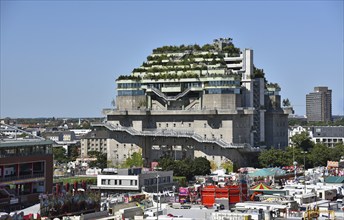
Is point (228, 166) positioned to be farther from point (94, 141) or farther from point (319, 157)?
point (94, 141)

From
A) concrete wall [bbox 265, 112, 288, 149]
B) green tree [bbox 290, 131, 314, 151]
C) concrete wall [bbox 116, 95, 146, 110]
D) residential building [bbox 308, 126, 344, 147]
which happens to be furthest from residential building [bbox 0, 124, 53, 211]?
residential building [bbox 308, 126, 344, 147]

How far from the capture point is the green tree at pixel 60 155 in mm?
168875

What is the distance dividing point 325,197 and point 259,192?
6.74m

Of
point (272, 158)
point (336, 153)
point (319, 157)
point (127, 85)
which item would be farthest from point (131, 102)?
point (336, 153)

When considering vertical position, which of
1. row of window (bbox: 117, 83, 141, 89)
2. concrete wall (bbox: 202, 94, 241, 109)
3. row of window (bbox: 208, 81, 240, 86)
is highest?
row of window (bbox: 117, 83, 141, 89)

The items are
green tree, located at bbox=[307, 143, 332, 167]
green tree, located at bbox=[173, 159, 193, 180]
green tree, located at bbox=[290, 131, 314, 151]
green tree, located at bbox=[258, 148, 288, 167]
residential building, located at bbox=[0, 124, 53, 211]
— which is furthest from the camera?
green tree, located at bbox=[290, 131, 314, 151]

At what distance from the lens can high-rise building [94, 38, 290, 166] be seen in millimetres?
125750

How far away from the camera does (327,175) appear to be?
100750 millimetres

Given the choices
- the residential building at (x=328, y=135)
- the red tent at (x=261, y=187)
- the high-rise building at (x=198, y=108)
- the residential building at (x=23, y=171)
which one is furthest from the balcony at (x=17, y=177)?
the residential building at (x=328, y=135)

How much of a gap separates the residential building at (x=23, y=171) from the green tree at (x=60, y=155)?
79306mm

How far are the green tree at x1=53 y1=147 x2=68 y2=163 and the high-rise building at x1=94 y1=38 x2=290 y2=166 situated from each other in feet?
108

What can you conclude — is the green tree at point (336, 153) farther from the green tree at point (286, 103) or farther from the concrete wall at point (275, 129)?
the green tree at point (286, 103)

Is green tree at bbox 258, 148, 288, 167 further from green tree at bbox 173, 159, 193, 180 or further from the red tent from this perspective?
the red tent

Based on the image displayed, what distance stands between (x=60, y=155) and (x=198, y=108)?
54.4 meters
